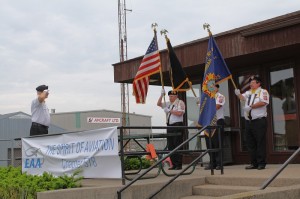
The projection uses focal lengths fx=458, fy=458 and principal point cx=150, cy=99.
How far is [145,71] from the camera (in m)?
9.97

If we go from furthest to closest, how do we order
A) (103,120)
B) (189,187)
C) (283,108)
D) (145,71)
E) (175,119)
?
(103,120) → (283,108) → (145,71) → (175,119) → (189,187)

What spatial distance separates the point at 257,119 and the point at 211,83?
1.11 m

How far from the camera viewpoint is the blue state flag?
8.61 meters

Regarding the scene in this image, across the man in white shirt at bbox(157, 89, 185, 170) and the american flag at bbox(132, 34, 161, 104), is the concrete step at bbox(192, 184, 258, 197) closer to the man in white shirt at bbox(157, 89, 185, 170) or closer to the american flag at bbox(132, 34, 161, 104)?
the man in white shirt at bbox(157, 89, 185, 170)

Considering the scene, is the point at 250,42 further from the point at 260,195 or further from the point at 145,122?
the point at 145,122

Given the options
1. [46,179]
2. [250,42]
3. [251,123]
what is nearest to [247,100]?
[251,123]

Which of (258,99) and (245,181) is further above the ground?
(258,99)

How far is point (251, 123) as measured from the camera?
8.54 metres

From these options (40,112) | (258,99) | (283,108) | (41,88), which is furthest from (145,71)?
(283,108)

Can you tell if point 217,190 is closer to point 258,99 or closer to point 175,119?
point 258,99

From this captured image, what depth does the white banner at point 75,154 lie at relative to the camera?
7.30 metres

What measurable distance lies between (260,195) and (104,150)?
2.87 meters

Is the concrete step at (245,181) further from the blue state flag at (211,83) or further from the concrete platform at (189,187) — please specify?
the blue state flag at (211,83)

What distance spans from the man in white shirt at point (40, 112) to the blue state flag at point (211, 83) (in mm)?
3204
